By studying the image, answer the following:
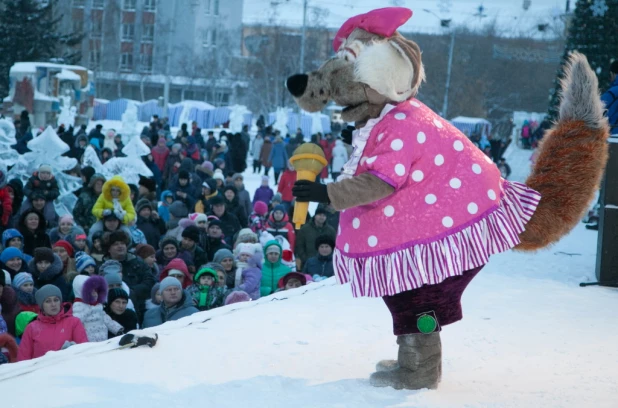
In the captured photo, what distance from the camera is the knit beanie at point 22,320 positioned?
550 cm

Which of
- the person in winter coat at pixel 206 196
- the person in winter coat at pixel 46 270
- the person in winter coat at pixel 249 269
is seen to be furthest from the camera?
the person in winter coat at pixel 206 196

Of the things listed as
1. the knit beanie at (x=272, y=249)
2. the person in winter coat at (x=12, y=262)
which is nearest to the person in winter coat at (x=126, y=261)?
the person in winter coat at (x=12, y=262)

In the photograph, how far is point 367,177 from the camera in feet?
11.2

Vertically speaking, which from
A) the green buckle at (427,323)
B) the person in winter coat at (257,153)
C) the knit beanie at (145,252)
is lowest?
the person in winter coat at (257,153)

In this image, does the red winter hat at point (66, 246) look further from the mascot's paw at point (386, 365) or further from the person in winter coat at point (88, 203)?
the mascot's paw at point (386, 365)

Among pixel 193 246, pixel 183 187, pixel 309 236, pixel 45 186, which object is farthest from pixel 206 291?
pixel 183 187

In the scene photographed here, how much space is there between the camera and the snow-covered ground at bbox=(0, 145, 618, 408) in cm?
346

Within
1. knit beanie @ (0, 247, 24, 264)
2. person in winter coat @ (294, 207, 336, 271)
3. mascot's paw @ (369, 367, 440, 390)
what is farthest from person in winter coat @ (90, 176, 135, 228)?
mascot's paw @ (369, 367, 440, 390)

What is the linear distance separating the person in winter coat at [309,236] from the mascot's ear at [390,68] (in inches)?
201

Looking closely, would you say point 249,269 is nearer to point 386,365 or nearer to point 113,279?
point 113,279

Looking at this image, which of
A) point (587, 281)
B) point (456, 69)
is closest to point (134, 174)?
point (587, 281)

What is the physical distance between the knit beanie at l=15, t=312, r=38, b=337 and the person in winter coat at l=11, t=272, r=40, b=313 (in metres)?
0.37

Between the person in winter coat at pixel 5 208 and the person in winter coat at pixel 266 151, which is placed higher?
the person in winter coat at pixel 5 208

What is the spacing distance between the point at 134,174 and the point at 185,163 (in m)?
1.06
